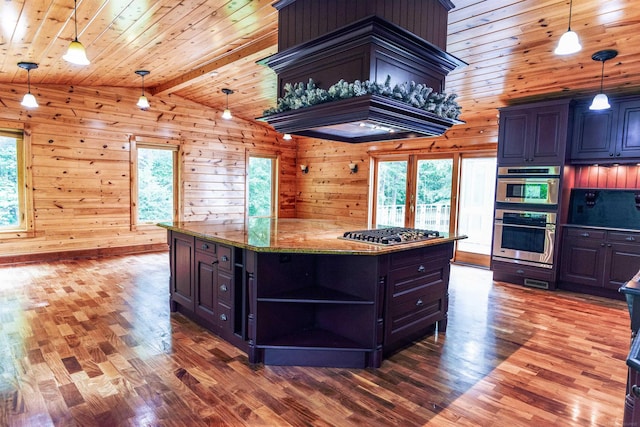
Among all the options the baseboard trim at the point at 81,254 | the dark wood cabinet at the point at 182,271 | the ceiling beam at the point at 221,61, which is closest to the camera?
the dark wood cabinet at the point at 182,271

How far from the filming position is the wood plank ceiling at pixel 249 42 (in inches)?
110

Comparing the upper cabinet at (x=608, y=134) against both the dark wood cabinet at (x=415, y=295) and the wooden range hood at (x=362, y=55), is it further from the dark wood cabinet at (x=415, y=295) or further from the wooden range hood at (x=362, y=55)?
the dark wood cabinet at (x=415, y=295)

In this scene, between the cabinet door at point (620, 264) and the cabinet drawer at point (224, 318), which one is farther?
the cabinet door at point (620, 264)

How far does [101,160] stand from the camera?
19.6ft

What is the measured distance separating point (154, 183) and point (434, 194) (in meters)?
4.84

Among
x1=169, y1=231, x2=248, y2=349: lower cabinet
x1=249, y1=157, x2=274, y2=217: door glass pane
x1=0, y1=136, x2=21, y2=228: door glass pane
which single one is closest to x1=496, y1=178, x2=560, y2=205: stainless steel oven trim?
x1=169, y1=231, x2=248, y2=349: lower cabinet

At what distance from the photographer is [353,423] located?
199 centimetres

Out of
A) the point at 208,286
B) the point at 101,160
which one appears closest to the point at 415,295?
the point at 208,286

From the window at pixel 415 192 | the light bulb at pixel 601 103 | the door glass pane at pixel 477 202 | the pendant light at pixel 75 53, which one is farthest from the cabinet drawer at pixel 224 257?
the door glass pane at pixel 477 202

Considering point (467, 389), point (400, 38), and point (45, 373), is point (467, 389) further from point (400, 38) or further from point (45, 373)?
point (45, 373)

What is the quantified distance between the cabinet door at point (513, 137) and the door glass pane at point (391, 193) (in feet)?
6.44

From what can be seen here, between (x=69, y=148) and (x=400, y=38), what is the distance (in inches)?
211

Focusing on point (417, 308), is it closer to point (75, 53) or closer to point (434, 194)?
point (75, 53)

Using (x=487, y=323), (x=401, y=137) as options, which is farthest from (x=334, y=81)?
(x=487, y=323)
